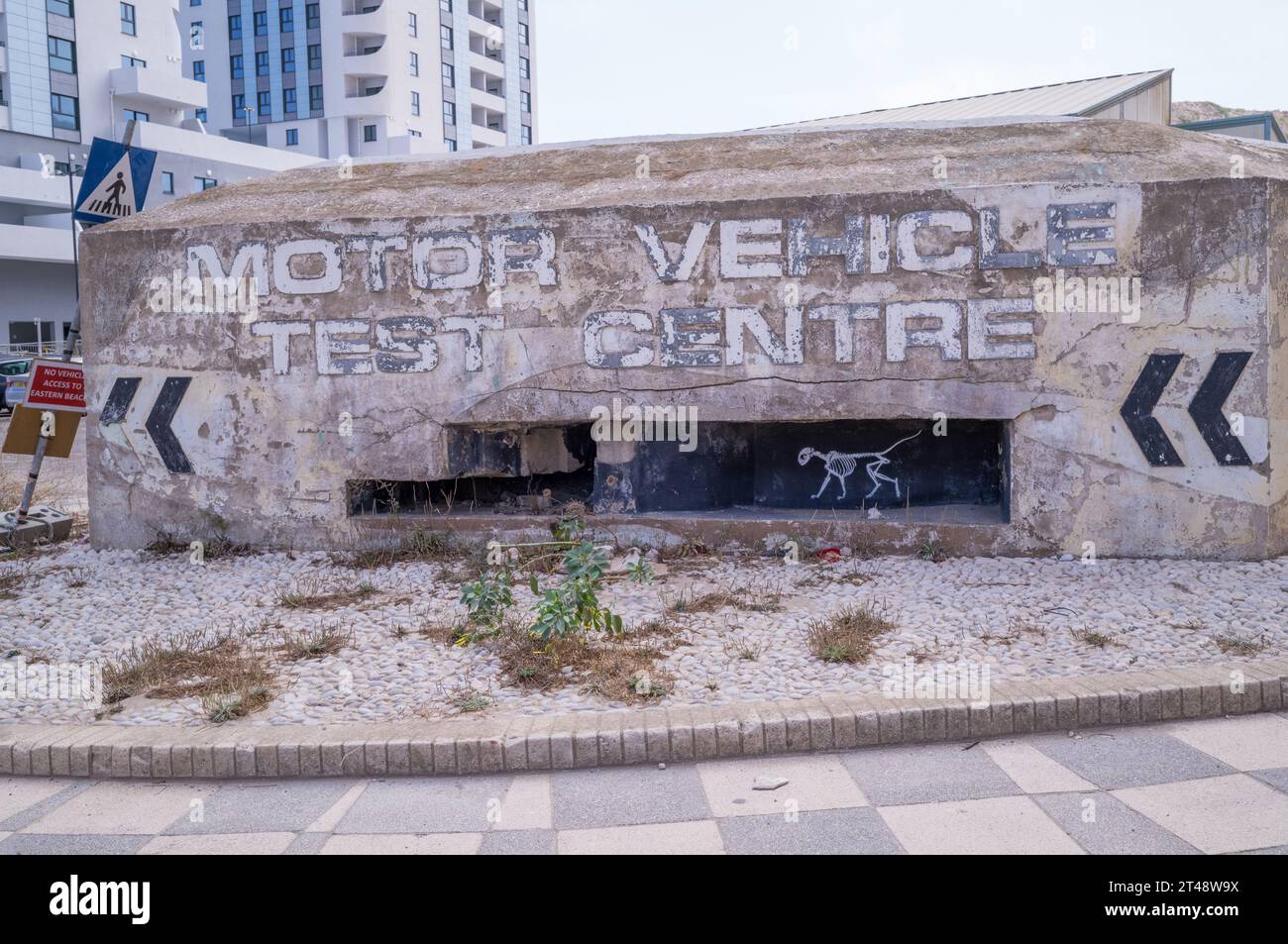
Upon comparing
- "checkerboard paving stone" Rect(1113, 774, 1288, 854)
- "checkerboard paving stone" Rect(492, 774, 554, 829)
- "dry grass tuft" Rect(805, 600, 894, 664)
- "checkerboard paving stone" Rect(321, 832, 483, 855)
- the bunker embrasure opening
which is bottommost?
"checkerboard paving stone" Rect(321, 832, 483, 855)

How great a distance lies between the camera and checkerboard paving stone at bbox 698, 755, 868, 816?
4133 millimetres

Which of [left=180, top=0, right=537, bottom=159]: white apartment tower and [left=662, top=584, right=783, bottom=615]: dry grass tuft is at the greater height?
[left=180, top=0, right=537, bottom=159]: white apartment tower

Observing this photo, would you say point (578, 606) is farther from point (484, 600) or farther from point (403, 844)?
point (403, 844)

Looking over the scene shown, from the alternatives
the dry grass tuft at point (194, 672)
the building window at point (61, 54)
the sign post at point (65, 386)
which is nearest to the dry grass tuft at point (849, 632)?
the dry grass tuft at point (194, 672)

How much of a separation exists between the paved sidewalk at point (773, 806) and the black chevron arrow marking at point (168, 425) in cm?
451

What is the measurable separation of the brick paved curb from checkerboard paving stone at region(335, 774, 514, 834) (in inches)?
3.6

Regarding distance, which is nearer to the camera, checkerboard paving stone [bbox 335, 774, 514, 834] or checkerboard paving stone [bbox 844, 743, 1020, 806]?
checkerboard paving stone [bbox 335, 774, 514, 834]

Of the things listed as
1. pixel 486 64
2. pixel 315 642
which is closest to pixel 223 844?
pixel 315 642

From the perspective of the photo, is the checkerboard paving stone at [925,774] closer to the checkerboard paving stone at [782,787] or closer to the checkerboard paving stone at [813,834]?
the checkerboard paving stone at [782,787]

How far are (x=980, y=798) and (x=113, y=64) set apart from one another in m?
49.4

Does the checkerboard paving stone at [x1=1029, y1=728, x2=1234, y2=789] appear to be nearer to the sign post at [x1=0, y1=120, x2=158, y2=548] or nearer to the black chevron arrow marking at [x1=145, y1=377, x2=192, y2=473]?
the black chevron arrow marking at [x1=145, y1=377, x2=192, y2=473]

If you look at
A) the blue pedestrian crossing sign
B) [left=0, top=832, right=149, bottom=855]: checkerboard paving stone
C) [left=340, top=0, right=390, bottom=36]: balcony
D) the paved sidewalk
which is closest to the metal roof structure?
the blue pedestrian crossing sign

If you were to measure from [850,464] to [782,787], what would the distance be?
4546 mm
